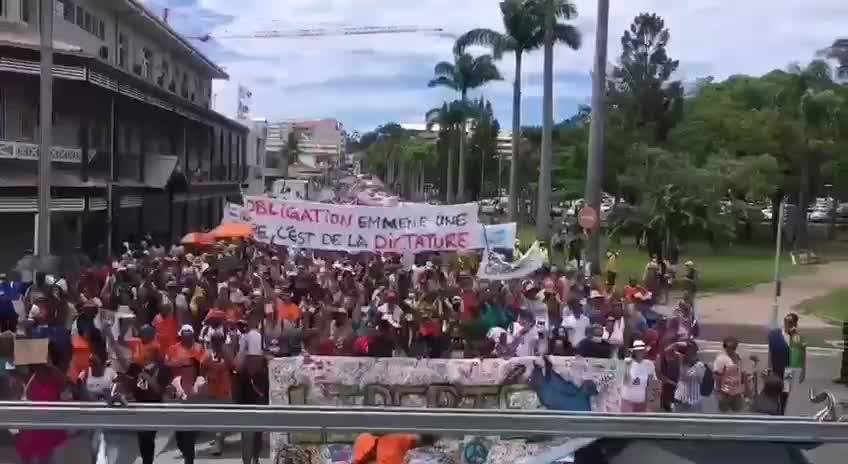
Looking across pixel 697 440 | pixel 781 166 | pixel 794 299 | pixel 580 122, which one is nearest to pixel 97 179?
pixel 794 299

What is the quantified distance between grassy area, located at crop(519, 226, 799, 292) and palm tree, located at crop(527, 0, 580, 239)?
7.54ft

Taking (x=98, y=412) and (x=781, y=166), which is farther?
(x=781, y=166)

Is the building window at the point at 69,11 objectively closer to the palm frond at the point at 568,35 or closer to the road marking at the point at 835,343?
the palm frond at the point at 568,35

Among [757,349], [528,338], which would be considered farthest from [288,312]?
[757,349]

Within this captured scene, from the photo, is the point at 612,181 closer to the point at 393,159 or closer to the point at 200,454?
the point at 200,454

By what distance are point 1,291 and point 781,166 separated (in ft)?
159

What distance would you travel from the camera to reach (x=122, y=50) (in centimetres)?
4319

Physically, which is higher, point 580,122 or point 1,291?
point 580,122

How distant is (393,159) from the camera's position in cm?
15262

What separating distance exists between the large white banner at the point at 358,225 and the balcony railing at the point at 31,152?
11.6 meters

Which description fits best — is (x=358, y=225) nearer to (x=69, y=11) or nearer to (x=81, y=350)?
(x=81, y=350)

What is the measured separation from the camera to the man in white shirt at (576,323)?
40.1 feet

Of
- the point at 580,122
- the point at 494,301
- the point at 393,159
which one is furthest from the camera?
the point at 393,159

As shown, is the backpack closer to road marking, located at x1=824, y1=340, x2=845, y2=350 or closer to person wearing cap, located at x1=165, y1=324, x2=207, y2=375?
person wearing cap, located at x1=165, y1=324, x2=207, y2=375
